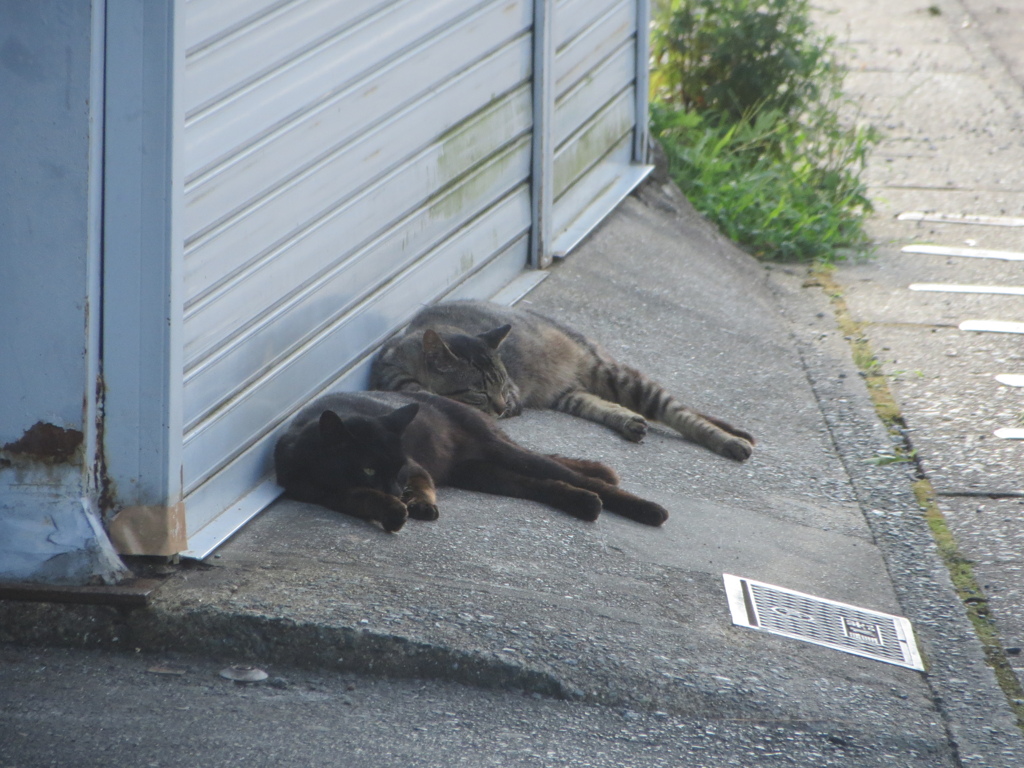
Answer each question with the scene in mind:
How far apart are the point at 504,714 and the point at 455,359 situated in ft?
6.33

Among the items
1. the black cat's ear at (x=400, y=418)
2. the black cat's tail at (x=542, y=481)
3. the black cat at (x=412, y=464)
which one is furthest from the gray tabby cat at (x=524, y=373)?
the black cat's ear at (x=400, y=418)

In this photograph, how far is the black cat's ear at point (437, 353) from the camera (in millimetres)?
4574

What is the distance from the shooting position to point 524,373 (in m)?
5.08

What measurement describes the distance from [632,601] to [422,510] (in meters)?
0.73

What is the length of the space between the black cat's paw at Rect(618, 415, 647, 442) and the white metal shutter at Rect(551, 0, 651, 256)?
2.03 meters

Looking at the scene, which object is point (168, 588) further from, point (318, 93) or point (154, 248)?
point (318, 93)

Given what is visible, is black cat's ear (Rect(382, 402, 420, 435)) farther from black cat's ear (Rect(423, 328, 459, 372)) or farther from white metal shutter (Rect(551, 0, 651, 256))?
white metal shutter (Rect(551, 0, 651, 256))

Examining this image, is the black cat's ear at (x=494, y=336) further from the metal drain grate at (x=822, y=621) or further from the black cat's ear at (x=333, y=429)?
the metal drain grate at (x=822, y=621)

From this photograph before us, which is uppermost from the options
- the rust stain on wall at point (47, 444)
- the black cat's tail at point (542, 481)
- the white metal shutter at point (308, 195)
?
the white metal shutter at point (308, 195)

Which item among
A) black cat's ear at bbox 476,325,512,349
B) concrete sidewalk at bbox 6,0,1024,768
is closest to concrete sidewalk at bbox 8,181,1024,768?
concrete sidewalk at bbox 6,0,1024,768

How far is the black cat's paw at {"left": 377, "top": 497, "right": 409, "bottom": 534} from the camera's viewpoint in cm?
358

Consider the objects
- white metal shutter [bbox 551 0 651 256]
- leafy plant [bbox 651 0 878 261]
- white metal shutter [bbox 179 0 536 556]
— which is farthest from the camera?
leafy plant [bbox 651 0 878 261]

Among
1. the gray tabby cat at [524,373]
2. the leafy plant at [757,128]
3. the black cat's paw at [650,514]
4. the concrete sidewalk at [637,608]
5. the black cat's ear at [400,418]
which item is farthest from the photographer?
the leafy plant at [757,128]

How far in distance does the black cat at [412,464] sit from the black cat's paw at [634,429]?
629 mm
